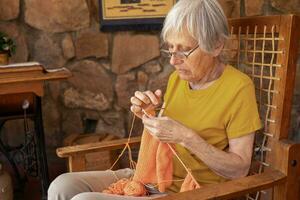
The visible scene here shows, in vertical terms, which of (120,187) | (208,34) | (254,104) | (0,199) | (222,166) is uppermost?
(208,34)

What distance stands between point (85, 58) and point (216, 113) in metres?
1.41

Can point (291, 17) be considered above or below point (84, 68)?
above

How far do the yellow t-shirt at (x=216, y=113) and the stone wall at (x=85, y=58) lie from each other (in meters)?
1.14

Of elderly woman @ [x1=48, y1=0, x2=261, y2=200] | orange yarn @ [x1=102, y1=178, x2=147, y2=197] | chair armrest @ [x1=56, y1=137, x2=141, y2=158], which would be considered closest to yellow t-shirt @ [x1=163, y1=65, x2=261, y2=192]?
elderly woman @ [x1=48, y1=0, x2=261, y2=200]

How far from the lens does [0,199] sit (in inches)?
76.1

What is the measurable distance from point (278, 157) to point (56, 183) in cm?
67

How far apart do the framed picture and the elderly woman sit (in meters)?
1.13

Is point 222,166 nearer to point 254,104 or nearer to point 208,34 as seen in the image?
point 254,104

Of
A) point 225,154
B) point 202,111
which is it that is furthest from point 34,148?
point 225,154

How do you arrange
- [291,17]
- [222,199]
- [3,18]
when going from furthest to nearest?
[3,18] → [291,17] → [222,199]

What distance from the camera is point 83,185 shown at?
4.18 feet

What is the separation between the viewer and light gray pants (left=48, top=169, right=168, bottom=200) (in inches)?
46.1

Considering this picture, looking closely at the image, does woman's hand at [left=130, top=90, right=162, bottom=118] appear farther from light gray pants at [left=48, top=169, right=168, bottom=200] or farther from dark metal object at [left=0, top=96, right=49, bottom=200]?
dark metal object at [left=0, top=96, right=49, bottom=200]

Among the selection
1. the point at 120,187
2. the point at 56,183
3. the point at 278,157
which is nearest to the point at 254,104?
the point at 278,157
